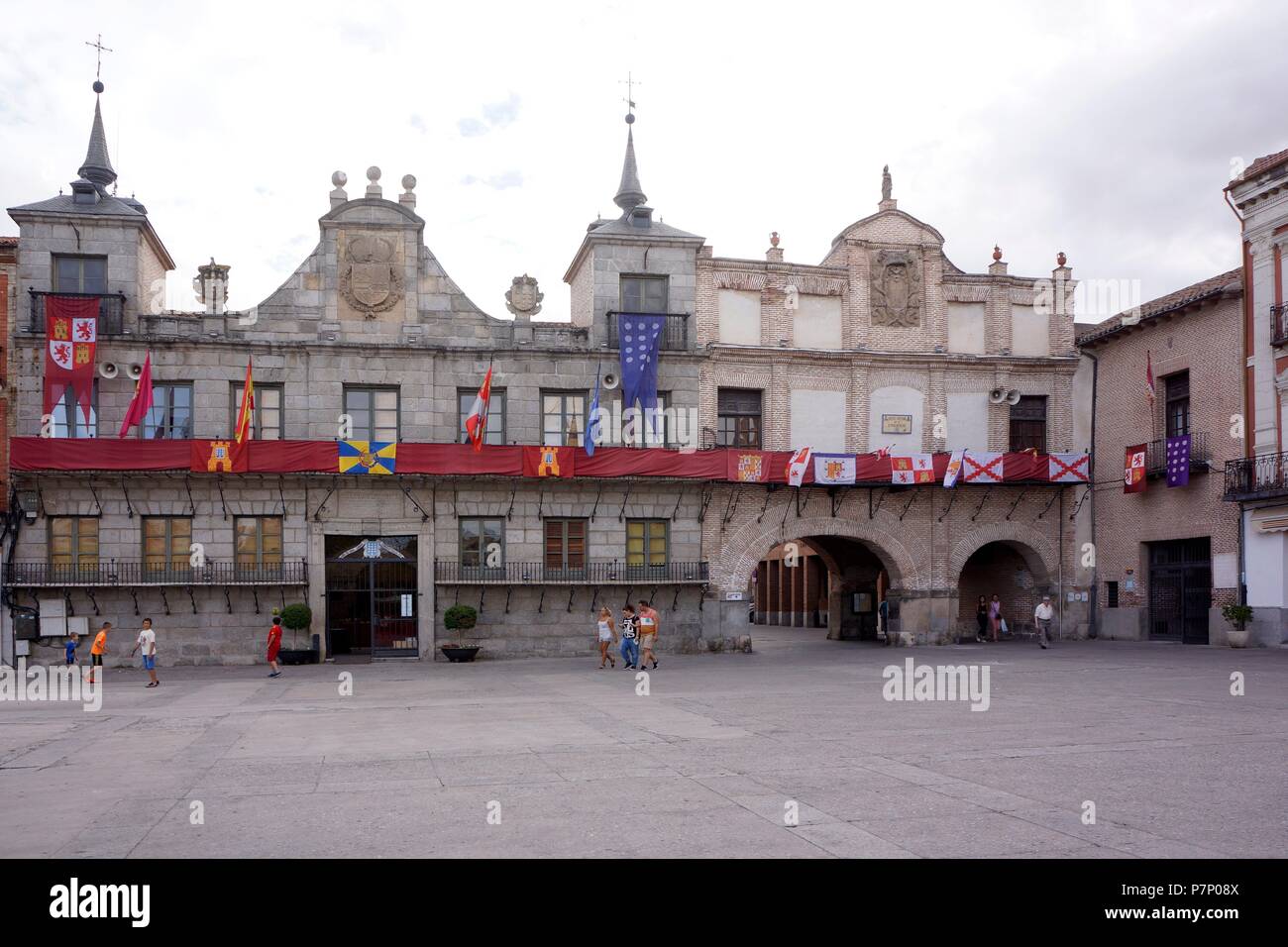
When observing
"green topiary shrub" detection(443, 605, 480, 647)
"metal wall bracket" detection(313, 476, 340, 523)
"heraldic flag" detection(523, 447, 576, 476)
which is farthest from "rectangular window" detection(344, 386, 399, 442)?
"green topiary shrub" detection(443, 605, 480, 647)

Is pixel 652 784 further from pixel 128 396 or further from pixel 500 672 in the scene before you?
Result: pixel 128 396

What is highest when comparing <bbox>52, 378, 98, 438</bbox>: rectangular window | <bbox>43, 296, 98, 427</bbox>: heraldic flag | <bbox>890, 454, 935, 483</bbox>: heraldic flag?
<bbox>43, 296, 98, 427</bbox>: heraldic flag

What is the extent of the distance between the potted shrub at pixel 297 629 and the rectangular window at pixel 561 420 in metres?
8.06

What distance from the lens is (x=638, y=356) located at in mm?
32406

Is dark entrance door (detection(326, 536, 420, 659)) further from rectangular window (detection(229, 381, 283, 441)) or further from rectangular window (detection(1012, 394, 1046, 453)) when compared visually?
rectangular window (detection(1012, 394, 1046, 453))

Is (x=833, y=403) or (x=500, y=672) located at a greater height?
(x=833, y=403)

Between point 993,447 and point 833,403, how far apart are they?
18.1 feet

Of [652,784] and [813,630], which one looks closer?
[652,784]

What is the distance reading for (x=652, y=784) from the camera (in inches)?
432

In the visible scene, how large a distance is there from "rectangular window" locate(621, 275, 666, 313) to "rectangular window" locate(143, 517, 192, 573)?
542 inches

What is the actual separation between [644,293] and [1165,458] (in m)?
15.9

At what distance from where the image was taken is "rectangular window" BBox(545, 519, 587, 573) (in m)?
32.4

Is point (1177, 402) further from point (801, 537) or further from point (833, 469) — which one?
point (801, 537)
